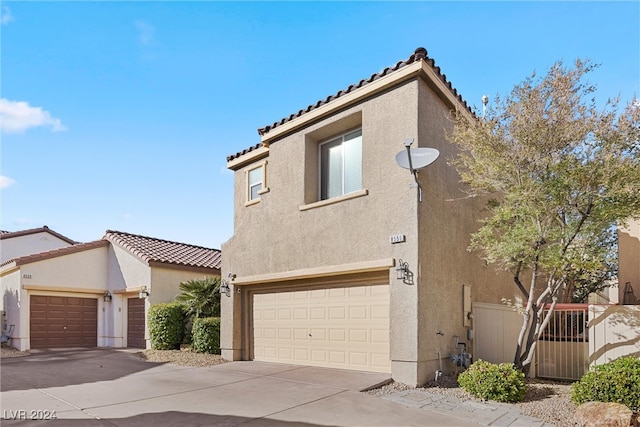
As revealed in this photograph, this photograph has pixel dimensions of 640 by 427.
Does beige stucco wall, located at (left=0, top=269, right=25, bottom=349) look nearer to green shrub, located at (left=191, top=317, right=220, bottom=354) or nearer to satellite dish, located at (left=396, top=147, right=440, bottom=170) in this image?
green shrub, located at (left=191, top=317, right=220, bottom=354)

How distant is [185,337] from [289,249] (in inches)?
267

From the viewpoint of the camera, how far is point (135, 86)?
13.1 metres

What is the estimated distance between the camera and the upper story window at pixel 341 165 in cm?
1173

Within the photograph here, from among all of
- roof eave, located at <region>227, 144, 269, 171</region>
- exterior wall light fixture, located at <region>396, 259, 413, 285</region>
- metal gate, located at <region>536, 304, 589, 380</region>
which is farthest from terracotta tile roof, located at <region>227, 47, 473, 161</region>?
metal gate, located at <region>536, 304, 589, 380</region>

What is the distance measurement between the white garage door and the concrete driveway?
0.42m

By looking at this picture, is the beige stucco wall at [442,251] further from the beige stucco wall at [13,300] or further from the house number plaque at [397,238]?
the beige stucco wall at [13,300]

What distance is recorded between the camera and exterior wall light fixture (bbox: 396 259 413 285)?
9469 mm

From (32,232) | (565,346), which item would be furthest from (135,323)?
(565,346)

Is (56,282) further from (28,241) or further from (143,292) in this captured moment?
(28,241)

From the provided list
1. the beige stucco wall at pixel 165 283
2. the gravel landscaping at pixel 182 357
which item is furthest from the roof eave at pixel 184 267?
the gravel landscaping at pixel 182 357

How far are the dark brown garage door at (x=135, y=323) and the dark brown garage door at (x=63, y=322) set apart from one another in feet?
6.69

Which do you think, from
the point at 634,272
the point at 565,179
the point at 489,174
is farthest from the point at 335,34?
the point at 634,272

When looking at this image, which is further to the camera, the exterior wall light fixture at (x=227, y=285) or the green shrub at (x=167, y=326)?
the green shrub at (x=167, y=326)

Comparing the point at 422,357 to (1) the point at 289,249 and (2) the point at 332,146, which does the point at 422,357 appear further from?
(2) the point at 332,146
